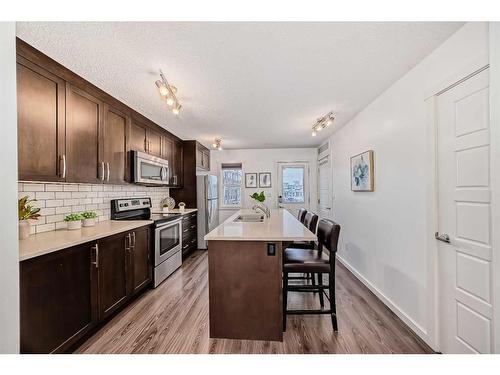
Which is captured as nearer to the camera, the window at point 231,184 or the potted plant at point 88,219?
the potted plant at point 88,219

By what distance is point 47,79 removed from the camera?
6.20 feet

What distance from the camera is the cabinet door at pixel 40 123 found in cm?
167

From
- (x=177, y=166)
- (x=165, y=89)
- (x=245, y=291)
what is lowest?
(x=245, y=291)

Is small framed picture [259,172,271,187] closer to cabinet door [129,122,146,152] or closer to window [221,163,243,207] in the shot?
window [221,163,243,207]

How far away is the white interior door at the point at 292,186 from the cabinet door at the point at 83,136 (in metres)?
4.41

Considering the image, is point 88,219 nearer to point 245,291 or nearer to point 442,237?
point 245,291

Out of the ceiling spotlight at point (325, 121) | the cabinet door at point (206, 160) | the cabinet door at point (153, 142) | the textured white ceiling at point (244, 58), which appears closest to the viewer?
the textured white ceiling at point (244, 58)

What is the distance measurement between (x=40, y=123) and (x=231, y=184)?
4.74 meters

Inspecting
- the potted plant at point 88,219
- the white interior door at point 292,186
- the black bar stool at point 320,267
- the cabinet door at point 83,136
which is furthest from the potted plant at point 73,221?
the white interior door at point 292,186

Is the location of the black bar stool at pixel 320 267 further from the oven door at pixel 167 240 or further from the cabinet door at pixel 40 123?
the cabinet door at pixel 40 123

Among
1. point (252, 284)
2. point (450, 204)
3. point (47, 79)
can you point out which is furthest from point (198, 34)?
point (450, 204)

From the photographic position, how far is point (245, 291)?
196cm

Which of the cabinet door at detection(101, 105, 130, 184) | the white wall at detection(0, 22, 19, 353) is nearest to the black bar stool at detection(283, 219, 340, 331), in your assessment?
the white wall at detection(0, 22, 19, 353)

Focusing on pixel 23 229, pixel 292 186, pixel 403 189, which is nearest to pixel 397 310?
pixel 403 189
